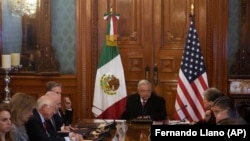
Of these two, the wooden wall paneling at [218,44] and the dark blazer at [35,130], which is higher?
the wooden wall paneling at [218,44]

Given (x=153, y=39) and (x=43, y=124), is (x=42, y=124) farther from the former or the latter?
(x=153, y=39)

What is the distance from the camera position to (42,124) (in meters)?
4.69

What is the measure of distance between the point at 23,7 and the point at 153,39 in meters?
2.14

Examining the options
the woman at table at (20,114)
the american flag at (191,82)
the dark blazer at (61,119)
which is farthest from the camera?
the american flag at (191,82)

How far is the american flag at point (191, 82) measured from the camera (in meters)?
6.88

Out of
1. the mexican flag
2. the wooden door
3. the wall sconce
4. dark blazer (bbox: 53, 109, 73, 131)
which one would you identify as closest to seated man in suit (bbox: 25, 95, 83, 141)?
dark blazer (bbox: 53, 109, 73, 131)

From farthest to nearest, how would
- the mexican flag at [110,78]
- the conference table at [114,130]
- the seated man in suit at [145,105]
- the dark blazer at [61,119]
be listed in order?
the mexican flag at [110,78] → the seated man in suit at [145,105] → the dark blazer at [61,119] → the conference table at [114,130]

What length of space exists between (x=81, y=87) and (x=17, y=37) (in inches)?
52.1

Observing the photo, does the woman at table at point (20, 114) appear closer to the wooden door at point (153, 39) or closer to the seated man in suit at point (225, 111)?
the seated man in suit at point (225, 111)

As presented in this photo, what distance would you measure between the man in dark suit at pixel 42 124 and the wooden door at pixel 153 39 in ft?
10.1

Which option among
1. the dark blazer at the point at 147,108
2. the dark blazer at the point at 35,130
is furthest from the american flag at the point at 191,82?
the dark blazer at the point at 35,130

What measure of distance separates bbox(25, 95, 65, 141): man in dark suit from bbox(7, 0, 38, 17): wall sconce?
130 inches

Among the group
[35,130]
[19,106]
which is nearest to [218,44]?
[35,130]

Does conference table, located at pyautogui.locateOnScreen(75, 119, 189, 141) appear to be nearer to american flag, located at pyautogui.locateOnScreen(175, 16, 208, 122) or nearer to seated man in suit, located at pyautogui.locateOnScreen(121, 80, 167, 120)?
seated man in suit, located at pyautogui.locateOnScreen(121, 80, 167, 120)
